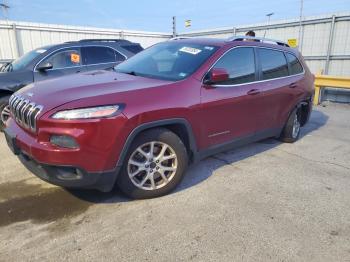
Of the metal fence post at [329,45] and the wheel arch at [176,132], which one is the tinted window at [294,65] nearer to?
the wheel arch at [176,132]

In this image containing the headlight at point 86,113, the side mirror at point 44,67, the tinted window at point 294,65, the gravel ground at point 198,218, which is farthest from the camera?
the side mirror at point 44,67

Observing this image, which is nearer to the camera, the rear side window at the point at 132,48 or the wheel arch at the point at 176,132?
the wheel arch at the point at 176,132

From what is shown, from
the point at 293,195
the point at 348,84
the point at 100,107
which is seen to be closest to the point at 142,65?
the point at 100,107

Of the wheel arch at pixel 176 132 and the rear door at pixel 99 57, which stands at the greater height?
the rear door at pixel 99 57

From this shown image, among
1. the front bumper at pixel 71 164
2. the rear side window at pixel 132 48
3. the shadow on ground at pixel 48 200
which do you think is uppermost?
the rear side window at pixel 132 48

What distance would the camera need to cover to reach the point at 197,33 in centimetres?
1463

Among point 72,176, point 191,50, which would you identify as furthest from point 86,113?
point 191,50

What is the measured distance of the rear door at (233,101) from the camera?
3721 millimetres

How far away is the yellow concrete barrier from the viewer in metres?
8.92

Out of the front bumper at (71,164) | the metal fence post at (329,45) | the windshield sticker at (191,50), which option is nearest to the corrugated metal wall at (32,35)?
the metal fence post at (329,45)

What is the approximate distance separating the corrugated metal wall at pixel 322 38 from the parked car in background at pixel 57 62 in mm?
6475

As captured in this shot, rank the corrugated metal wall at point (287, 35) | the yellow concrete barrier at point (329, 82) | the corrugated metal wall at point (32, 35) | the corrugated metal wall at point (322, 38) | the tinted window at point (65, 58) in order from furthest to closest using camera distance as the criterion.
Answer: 1. the corrugated metal wall at point (32, 35)
2. the corrugated metal wall at point (287, 35)
3. the corrugated metal wall at point (322, 38)
4. the yellow concrete barrier at point (329, 82)
5. the tinted window at point (65, 58)

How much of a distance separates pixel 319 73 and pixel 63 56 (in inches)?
308

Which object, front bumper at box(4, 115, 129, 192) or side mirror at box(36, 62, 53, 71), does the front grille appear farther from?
side mirror at box(36, 62, 53, 71)
